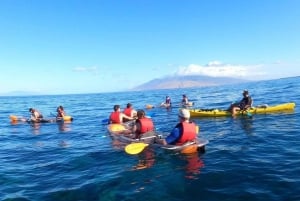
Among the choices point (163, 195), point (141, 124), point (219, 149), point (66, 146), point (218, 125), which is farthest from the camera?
point (218, 125)

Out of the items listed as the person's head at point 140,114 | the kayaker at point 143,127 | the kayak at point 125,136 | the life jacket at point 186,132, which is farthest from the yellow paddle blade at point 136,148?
the life jacket at point 186,132

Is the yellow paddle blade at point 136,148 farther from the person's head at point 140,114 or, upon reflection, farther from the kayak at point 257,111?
the kayak at point 257,111

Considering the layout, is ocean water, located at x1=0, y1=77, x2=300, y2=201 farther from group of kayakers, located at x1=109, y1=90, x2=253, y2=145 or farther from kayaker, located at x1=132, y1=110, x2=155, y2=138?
kayaker, located at x1=132, y1=110, x2=155, y2=138

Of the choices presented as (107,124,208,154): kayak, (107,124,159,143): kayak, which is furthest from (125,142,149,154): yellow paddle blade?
(107,124,159,143): kayak

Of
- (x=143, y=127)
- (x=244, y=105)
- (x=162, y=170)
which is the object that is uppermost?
(x=244, y=105)

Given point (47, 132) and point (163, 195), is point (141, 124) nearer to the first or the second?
point (163, 195)

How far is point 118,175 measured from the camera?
38.7 ft

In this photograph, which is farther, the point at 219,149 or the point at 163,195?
the point at 219,149

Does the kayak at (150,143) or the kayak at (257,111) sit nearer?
the kayak at (150,143)

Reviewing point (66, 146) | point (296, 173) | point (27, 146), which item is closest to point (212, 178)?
point (296, 173)

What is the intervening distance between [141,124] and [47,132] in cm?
1184

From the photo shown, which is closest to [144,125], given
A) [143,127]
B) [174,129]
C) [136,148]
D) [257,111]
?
[143,127]

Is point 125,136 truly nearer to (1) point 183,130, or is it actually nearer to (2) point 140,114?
(2) point 140,114

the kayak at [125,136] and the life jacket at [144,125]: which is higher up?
the life jacket at [144,125]
